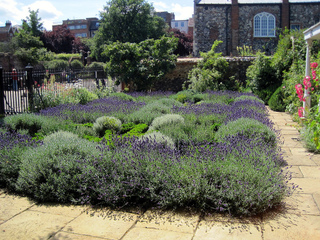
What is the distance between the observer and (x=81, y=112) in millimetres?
7688

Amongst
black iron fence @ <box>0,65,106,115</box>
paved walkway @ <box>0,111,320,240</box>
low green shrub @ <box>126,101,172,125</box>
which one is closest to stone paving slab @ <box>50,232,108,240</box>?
paved walkway @ <box>0,111,320,240</box>

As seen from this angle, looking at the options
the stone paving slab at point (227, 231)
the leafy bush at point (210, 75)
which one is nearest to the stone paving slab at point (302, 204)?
the stone paving slab at point (227, 231)

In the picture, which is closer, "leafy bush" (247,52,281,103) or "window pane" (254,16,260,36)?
"leafy bush" (247,52,281,103)

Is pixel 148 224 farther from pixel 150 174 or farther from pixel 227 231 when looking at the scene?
pixel 227 231

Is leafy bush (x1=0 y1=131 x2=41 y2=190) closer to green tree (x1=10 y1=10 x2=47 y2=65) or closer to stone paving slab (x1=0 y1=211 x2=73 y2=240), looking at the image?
stone paving slab (x1=0 y1=211 x2=73 y2=240)

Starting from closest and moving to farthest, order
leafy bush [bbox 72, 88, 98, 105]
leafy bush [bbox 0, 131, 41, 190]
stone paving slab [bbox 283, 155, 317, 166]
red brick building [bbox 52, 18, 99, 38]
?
leafy bush [bbox 0, 131, 41, 190]
stone paving slab [bbox 283, 155, 317, 166]
leafy bush [bbox 72, 88, 98, 105]
red brick building [bbox 52, 18, 99, 38]

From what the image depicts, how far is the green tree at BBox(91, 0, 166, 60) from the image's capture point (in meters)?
33.5

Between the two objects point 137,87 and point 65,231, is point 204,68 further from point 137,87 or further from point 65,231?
point 65,231

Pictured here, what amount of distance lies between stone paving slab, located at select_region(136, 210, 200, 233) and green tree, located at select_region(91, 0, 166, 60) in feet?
103

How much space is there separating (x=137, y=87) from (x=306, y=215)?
1082 centimetres

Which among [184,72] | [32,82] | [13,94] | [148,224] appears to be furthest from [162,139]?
[184,72]

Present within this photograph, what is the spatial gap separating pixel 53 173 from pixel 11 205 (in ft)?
1.82

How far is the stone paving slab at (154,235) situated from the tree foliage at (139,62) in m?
10.3

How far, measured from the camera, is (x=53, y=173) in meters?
3.65
